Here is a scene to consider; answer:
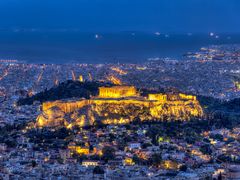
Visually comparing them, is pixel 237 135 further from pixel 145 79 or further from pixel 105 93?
pixel 145 79

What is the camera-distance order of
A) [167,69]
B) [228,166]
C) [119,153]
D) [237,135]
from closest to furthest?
[228,166], [119,153], [237,135], [167,69]

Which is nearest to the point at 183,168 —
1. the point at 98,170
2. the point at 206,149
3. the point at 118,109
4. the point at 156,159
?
the point at 156,159

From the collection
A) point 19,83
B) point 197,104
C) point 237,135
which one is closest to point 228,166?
point 237,135

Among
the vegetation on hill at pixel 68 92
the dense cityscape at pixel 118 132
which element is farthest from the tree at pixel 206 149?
the vegetation on hill at pixel 68 92

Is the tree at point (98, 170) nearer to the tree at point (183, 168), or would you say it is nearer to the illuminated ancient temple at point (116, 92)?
the tree at point (183, 168)

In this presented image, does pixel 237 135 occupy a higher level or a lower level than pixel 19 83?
lower

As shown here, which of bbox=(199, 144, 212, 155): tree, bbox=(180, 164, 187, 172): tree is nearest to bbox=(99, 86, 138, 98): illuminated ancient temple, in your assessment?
bbox=(199, 144, 212, 155): tree
